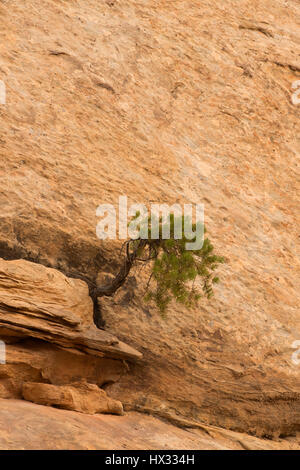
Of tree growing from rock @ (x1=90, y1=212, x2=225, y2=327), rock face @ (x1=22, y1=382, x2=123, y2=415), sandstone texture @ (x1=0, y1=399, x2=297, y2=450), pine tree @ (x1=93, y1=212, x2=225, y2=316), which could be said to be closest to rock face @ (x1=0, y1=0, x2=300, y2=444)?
rock face @ (x1=22, y1=382, x2=123, y2=415)

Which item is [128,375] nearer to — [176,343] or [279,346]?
[176,343]

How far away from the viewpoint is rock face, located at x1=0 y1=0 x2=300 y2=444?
12.9 meters

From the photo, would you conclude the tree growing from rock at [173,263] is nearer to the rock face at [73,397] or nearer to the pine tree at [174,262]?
the pine tree at [174,262]

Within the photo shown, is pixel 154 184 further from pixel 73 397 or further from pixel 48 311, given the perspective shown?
pixel 73 397

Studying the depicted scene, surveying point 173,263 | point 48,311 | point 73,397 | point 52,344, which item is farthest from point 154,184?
point 73,397

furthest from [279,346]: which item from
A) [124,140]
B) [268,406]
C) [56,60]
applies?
[56,60]

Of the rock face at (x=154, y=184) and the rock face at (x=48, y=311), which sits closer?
the rock face at (x=48, y=311)

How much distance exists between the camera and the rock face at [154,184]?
1286 cm

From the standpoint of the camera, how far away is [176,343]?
1323 centimetres

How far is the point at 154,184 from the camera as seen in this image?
1451cm

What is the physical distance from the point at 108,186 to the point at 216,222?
2.77 meters

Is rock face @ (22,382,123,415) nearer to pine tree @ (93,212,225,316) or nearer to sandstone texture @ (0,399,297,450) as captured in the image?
sandstone texture @ (0,399,297,450)

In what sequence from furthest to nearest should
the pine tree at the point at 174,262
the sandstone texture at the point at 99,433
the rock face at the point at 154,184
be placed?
the rock face at the point at 154,184 < the pine tree at the point at 174,262 < the sandstone texture at the point at 99,433

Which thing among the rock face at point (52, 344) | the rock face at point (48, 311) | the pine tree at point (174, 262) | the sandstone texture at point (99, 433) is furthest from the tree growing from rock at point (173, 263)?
the sandstone texture at point (99, 433)
